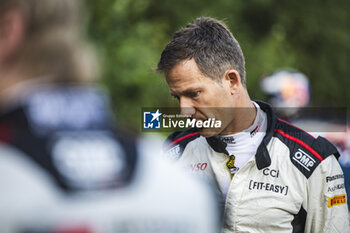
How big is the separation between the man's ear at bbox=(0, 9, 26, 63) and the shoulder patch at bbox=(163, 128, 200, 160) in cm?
162

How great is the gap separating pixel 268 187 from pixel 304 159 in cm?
21

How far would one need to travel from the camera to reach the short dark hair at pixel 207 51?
2.49m

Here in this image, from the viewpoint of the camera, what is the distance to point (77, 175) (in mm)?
1120

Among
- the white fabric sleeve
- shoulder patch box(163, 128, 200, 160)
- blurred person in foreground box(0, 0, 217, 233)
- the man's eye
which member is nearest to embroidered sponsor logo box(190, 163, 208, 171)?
shoulder patch box(163, 128, 200, 160)

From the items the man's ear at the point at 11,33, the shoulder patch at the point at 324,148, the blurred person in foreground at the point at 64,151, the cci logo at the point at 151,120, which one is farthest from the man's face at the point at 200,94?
the man's ear at the point at 11,33

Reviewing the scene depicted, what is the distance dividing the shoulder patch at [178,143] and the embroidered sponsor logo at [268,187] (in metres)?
0.44

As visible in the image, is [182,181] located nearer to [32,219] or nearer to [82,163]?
[82,163]

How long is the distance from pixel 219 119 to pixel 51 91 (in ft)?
4.83

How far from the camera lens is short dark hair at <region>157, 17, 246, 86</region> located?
2492 millimetres

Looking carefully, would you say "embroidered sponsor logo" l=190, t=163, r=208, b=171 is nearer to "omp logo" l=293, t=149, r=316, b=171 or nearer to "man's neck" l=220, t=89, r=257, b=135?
"man's neck" l=220, t=89, r=257, b=135

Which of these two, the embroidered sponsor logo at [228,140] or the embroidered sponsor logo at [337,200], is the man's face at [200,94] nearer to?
the embroidered sponsor logo at [228,140]

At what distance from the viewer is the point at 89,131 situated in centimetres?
115

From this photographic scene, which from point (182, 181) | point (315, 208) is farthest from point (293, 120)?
point (182, 181)

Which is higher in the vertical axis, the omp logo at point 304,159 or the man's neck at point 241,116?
the man's neck at point 241,116
